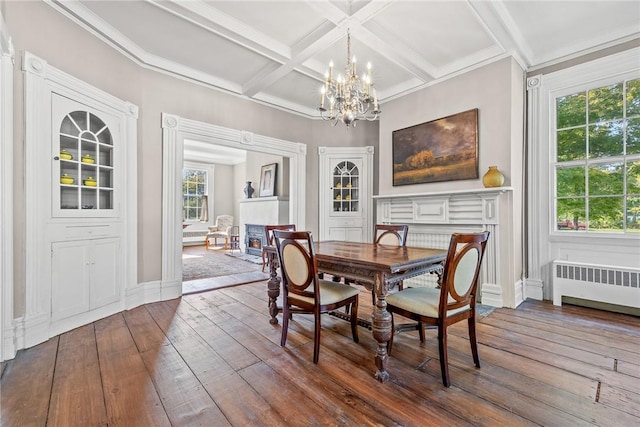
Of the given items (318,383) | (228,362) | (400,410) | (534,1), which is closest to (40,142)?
(228,362)

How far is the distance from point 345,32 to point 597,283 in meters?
3.68

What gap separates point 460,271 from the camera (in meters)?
1.79

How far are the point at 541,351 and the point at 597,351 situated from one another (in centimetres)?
42

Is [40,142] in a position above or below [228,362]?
above

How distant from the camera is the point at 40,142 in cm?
236

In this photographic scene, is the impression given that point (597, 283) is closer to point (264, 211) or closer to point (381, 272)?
point (381, 272)

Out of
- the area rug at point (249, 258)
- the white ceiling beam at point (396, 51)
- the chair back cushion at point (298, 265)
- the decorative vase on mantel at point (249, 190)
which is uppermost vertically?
the white ceiling beam at point (396, 51)

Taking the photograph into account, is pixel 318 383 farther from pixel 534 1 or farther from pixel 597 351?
pixel 534 1

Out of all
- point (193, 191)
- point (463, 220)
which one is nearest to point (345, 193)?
point (463, 220)

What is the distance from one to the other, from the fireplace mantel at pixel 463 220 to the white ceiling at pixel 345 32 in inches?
63.2

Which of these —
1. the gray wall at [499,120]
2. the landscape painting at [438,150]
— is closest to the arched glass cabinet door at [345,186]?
the landscape painting at [438,150]

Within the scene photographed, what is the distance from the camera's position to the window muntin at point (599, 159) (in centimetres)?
301

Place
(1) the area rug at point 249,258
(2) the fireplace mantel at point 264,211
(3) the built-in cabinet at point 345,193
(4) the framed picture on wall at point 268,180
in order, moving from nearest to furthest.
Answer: (3) the built-in cabinet at point 345,193 → (1) the area rug at point 249,258 → (2) the fireplace mantel at point 264,211 → (4) the framed picture on wall at point 268,180

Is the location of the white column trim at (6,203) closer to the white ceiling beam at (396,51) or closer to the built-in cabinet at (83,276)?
the built-in cabinet at (83,276)
